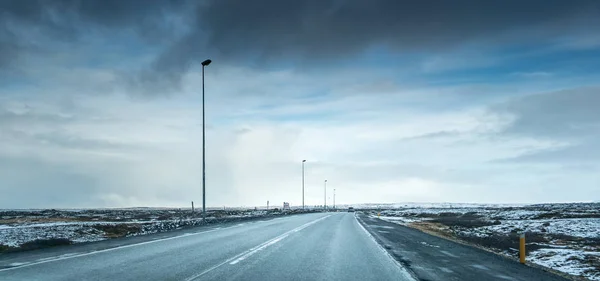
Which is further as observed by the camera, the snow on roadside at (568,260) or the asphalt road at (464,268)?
the snow on roadside at (568,260)

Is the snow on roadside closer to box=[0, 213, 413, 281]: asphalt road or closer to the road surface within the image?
the road surface

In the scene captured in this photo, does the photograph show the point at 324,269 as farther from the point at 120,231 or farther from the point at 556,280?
the point at 120,231

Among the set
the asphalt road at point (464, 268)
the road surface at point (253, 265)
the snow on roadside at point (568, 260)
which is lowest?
the snow on roadside at point (568, 260)

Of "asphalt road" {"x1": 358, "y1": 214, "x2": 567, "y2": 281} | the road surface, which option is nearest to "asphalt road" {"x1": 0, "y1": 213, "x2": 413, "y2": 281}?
the road surface

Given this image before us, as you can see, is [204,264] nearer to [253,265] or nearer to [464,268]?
[253,265]

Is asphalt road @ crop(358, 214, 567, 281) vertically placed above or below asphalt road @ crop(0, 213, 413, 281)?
below

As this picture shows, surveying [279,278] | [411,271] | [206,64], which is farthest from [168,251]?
[206,64]

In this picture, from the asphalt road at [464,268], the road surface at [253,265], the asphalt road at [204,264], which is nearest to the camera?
the asphalt road at [204,264]

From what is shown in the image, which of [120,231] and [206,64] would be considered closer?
[120,231]

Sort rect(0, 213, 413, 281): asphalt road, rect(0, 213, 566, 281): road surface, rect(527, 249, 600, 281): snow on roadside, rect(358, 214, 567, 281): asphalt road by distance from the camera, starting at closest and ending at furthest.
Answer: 1. rect(0, 213, 413, 281): asphalt road
2. rect(0, 213, 566, 281): road surface
3. rect(358, 214, 567, 281): asphalt road
4. rect(527, 249, 600, 281): snow on roadside

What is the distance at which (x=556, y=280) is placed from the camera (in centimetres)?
1209

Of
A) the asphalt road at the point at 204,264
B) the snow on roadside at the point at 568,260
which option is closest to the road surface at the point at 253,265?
the asphalt road at the point at 204,264

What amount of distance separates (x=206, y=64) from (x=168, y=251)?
95.3ft

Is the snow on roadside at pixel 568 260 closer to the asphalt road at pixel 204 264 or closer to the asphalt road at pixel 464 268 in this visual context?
the asphalt road at pixel 464 268
